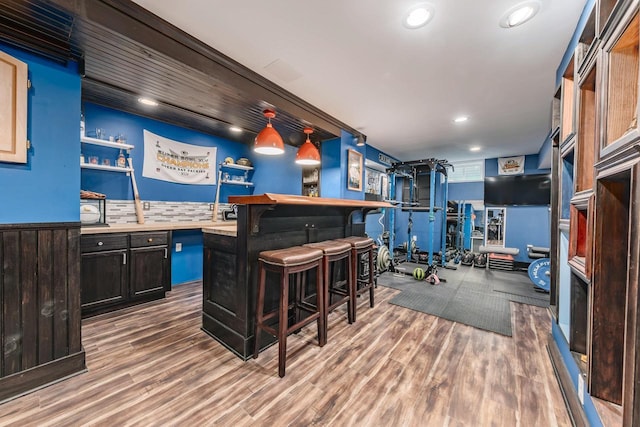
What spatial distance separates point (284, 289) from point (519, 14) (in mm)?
2625

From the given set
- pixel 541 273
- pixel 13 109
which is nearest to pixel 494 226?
pixel 541 273

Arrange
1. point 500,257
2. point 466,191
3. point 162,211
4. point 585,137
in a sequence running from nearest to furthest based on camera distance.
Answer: point 585,137, point 162,211, point 500,257, point 466,191

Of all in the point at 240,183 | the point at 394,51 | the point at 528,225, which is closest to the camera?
the point at 394,51

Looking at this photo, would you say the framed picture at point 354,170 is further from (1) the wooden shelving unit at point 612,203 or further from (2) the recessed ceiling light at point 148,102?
(1) the wooden shelving unit at point 612,203

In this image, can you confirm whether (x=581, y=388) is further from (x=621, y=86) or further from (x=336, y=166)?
(x=336, y=166)

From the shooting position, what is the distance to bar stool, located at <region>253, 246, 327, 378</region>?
183 centimetres

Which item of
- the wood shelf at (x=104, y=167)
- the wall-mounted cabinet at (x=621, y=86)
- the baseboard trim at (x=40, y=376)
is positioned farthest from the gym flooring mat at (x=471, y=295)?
the wood shelf at (x=104, y=167)

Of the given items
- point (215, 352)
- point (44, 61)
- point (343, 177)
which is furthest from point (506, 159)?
point (44, 61)

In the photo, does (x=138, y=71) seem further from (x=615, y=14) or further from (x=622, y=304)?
(x=622, y=304)

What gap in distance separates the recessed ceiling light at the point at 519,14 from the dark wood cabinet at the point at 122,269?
4.00 meters

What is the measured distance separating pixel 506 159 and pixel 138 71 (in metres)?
7.53

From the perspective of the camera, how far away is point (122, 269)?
282 centimetres

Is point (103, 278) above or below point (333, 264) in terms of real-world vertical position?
below

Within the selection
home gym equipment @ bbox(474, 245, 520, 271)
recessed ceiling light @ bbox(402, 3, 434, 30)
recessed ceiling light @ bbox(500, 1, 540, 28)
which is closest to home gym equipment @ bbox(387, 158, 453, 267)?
home gym equipment @ bbox(474, 245, 520, 271)
